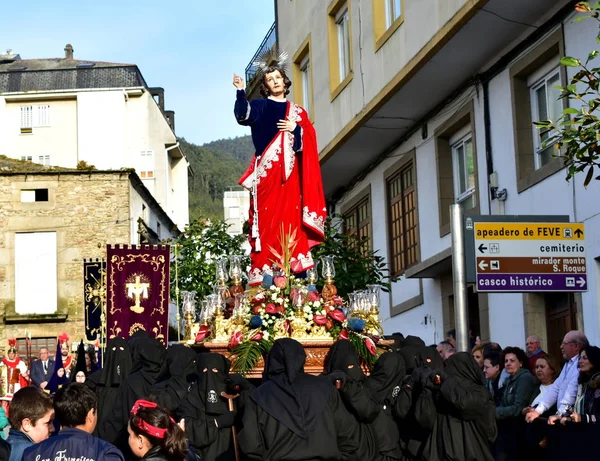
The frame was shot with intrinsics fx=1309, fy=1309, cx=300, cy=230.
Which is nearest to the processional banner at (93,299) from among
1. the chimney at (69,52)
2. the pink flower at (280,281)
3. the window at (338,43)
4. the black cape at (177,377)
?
the window at (338,43)

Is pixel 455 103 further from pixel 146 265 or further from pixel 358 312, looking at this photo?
pixel 358 312

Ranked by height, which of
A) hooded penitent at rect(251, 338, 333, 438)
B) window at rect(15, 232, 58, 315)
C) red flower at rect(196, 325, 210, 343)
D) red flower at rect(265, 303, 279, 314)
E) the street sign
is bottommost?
hooded penitent at rect(251, 338, 333, 438)

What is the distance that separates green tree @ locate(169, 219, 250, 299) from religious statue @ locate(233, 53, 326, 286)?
25.6ft

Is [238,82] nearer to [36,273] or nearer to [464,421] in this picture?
[464,421]

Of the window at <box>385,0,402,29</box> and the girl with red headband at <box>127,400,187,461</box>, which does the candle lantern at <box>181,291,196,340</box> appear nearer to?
the girl with red headband at <box>127,400,187,461</box>

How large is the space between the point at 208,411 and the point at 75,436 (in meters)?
3.12

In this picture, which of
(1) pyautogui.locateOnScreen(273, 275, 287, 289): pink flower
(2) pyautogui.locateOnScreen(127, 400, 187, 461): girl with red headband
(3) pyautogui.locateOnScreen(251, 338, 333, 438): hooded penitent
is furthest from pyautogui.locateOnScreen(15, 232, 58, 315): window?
(2) pyautogui.locateOnScreen(127, 400, 187, 461): girl with red headband

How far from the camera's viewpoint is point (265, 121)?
539 inches

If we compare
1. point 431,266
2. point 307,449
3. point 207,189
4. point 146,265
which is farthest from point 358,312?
point 207,189

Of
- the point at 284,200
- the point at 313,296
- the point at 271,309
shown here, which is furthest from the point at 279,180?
the point at 271,309

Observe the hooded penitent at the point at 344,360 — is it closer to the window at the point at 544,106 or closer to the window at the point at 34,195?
the window at the point at 544,106

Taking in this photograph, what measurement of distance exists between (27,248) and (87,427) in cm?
3809

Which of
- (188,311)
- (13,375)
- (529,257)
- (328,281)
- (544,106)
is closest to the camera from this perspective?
(328,281)

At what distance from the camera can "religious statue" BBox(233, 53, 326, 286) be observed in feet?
44.5
